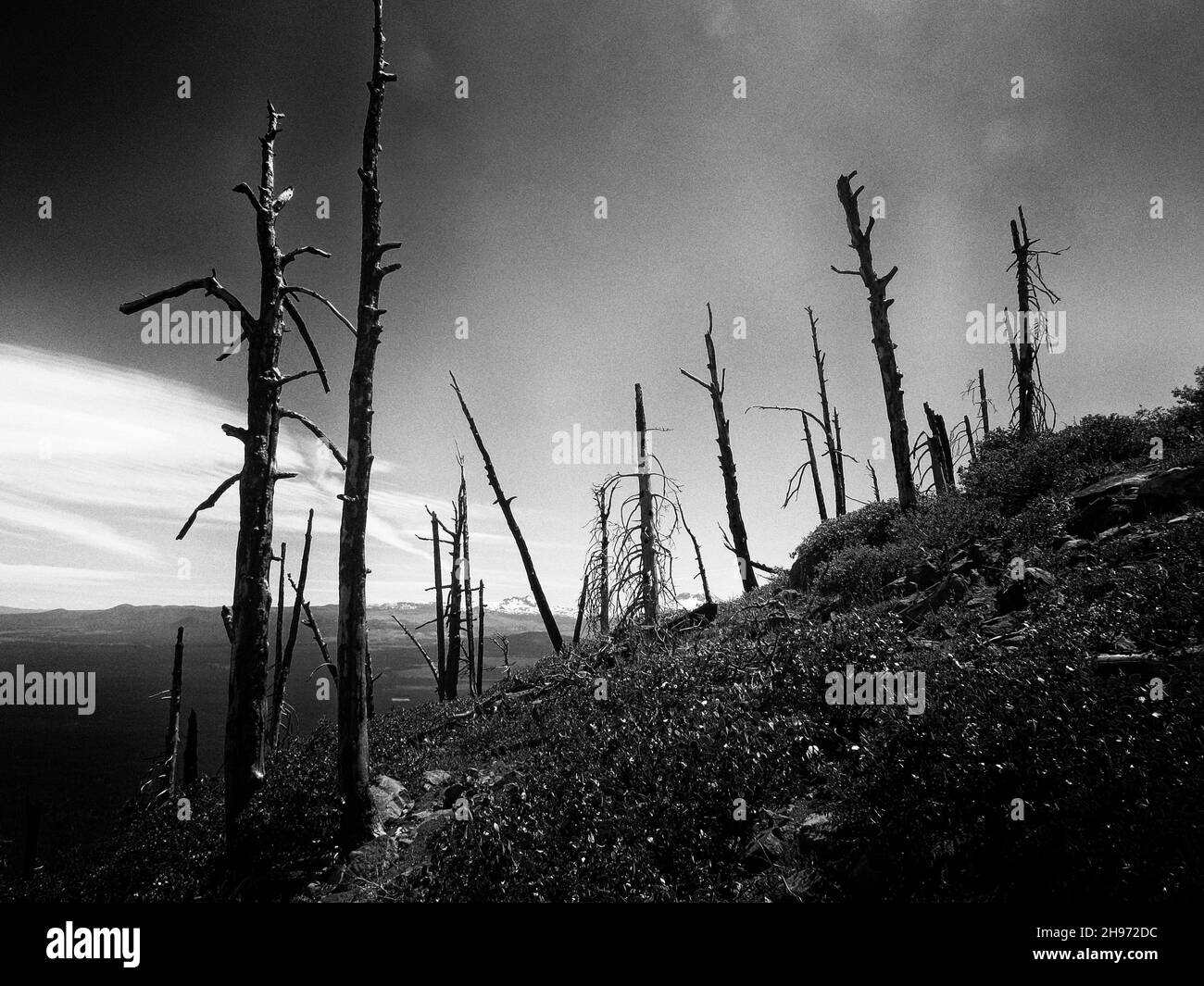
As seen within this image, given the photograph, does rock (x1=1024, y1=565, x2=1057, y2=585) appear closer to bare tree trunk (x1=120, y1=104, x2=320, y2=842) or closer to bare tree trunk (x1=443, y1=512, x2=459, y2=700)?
bare tree trunk (x1=120, y1=104, x2=320, y2=842)

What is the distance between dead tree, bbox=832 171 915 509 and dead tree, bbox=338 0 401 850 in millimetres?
13029

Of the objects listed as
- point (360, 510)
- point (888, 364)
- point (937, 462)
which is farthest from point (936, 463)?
point (360, 510)

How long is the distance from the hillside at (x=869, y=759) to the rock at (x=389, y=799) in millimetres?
57

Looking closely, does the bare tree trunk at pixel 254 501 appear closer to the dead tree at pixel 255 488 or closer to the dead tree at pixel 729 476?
the dead tree at pixel 255 488

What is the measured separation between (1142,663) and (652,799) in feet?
16.7

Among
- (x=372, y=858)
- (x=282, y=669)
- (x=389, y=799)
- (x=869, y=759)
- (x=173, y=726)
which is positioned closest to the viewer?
(x=869, y=759)

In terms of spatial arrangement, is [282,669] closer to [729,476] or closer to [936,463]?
[729,476]

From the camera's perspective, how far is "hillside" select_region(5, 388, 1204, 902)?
4234mm

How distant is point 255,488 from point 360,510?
67.6 inches

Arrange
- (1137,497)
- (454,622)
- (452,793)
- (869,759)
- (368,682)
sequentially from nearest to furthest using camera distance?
1. (869,759)
2. (452,793)
3. (1137,497)
4. (368,682)
5. (454,622)

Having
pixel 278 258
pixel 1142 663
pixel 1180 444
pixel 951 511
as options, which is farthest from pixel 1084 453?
pixel 278 258

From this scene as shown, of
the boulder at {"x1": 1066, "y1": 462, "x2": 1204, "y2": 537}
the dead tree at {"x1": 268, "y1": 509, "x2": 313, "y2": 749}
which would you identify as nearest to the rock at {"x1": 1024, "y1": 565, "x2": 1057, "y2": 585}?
the boulder at {"x1": 1066, "y1": 462, "x2": 1204, "y2": 537}

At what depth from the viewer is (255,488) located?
28.8ft
